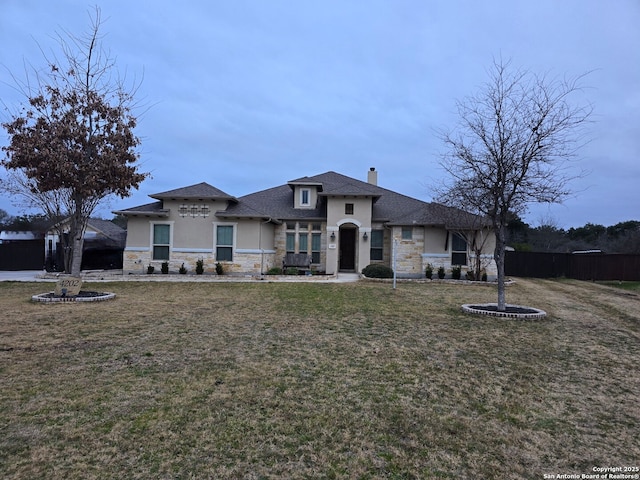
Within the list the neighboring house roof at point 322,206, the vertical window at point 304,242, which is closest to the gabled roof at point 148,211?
the neighboring house roof at point 322,206

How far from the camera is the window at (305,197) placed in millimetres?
21344

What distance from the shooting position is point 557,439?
10.5ft

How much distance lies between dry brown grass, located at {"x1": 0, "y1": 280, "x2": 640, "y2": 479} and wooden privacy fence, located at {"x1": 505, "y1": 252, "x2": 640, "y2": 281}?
44.6ft

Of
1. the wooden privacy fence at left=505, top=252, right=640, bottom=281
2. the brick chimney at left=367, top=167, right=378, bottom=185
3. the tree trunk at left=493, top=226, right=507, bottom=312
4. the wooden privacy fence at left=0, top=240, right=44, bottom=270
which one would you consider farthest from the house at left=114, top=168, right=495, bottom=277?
the wooden privacy fence at left=0, top=240, right=44, bottom=270

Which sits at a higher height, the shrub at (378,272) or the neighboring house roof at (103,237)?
the neighboring house roof at (103,237)

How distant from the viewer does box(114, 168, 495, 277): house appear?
58.8 ft

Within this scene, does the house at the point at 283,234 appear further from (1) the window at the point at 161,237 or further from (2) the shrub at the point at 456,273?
(2) the shrub at the point at 456,273

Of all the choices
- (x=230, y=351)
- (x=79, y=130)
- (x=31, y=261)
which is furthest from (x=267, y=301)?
(x=31, y=261)

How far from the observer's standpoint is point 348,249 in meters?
20.9

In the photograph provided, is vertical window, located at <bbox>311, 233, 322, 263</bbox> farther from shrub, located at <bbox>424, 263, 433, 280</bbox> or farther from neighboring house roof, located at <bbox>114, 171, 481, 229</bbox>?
shrub, located at <bbox>424, 263, 433, 280</bbox>

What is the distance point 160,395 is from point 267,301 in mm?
6479

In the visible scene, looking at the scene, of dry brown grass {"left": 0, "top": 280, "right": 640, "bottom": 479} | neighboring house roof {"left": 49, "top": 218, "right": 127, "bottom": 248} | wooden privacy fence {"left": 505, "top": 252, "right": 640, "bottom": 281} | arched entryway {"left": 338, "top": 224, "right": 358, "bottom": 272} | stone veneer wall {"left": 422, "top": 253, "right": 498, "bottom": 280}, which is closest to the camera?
dry brown grass {"left": 0, "top": 280, "right": 640, "bottom": 479}

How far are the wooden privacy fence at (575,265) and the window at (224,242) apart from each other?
15.0 metres

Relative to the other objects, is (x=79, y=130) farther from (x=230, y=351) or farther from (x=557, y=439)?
(x=557, y=439)
